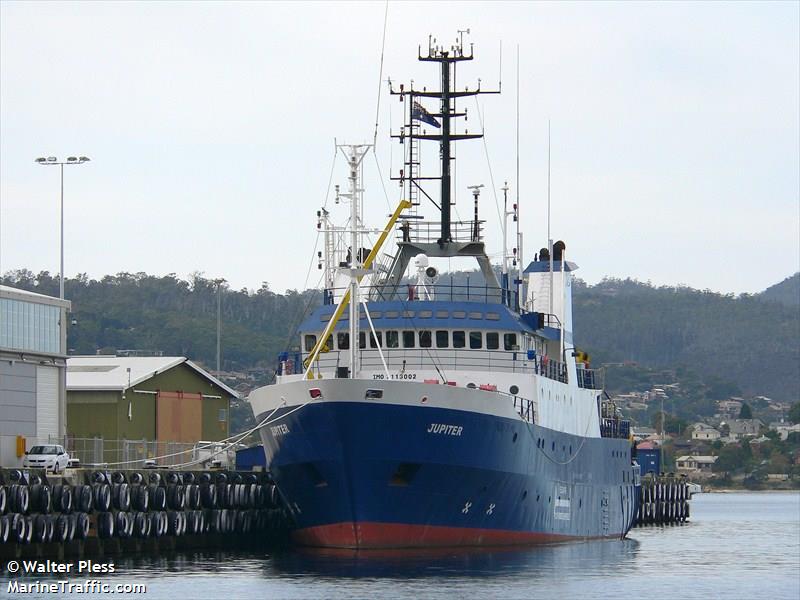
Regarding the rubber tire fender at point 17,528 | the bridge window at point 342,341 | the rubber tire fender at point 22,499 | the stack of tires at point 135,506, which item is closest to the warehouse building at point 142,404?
the stack of tires at point 135,506

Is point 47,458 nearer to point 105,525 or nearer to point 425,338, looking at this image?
point 105,525

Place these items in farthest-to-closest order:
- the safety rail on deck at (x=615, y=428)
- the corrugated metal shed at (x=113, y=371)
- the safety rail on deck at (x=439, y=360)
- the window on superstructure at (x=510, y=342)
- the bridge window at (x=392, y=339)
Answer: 1. the corrugated metal shed at (x=113, y=371)
2. the safety rail on deck at (x=615, y=428)
3. the window on superstructure at (x=510, y=342)
4. the bridge window at (x=392, y=339)
5. the safety rail on deck at (x=439, y=360)

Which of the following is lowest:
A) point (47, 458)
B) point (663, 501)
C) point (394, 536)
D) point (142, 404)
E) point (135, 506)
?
point (663, 501)

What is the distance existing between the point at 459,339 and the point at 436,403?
6.29 metres

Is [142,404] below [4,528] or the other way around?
the other way around

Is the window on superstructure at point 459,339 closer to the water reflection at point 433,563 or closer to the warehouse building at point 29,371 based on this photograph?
the water reflection at point 433,563

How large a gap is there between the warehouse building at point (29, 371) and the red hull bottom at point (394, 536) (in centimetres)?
1244

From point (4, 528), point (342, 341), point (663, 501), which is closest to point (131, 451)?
point (342, 341)

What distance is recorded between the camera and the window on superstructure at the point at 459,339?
173 feet

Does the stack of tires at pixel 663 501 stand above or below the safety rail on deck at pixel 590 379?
below

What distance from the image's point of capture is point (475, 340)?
2084 inches

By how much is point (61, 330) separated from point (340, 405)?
19.1m

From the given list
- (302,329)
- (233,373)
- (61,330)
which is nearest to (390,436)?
(302,329)

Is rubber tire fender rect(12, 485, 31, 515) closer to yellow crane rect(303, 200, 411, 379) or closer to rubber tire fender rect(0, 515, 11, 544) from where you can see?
rubber tire fender rect(0, 515, 11, 544)
